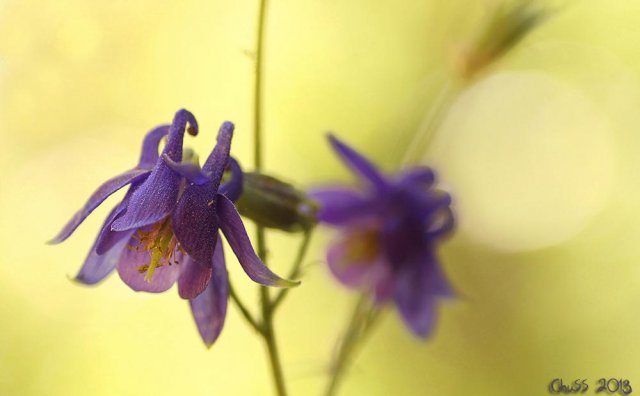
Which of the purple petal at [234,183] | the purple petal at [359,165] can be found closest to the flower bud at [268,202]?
the purple petal at [234,183]

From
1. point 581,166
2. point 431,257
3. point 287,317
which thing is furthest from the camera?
point 581,166

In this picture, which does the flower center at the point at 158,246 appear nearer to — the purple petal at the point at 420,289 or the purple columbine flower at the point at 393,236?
the purple columbine flower at the point at 393,236

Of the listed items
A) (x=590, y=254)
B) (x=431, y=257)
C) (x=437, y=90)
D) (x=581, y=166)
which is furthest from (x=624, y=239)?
(x=431, y=257)

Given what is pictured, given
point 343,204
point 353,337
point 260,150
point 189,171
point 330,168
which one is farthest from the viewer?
point 330,168

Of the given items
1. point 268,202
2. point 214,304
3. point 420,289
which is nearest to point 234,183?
point 268,202

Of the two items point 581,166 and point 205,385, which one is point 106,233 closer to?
point 205,385

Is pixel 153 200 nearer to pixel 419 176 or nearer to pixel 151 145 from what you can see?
pixel 151 145

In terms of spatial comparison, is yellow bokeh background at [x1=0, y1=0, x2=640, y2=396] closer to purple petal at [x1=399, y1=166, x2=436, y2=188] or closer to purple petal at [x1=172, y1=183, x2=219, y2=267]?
purple petal at [x1=399, y1=166, x2=436, y2=188]
